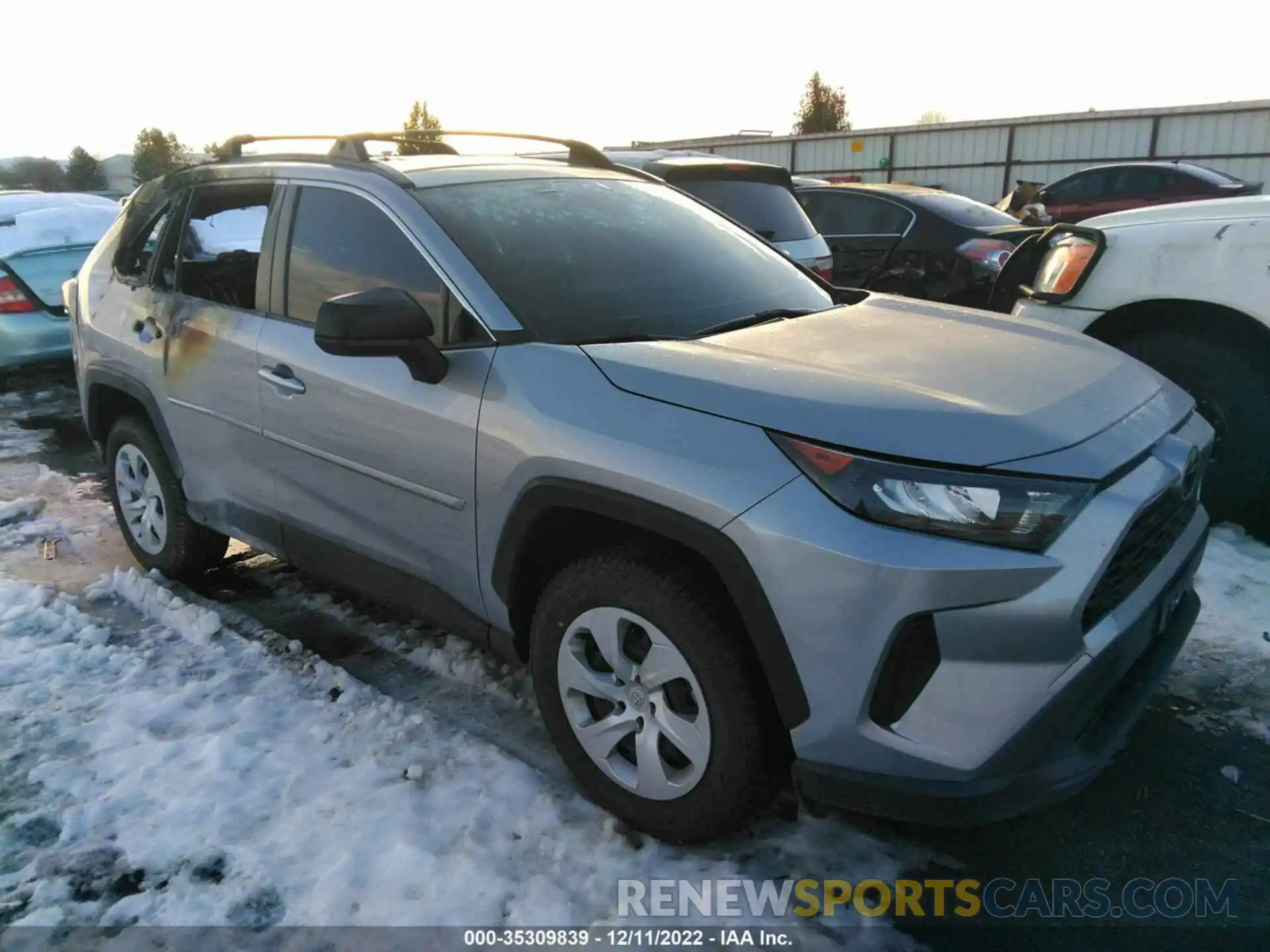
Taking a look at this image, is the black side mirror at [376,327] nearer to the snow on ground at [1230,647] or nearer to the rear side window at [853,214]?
the snow on ground at [1230,647]

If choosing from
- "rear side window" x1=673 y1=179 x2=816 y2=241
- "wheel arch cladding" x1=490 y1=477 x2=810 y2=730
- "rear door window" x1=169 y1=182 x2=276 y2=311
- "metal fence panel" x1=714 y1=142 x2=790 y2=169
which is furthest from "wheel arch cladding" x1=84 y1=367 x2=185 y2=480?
"metal fence panel" x1=714 y1=142 x2=790 y2=169

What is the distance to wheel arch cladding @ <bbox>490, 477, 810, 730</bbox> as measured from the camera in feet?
6.88

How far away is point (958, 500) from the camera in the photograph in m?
1.99

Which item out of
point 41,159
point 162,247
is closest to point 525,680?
point 162,247

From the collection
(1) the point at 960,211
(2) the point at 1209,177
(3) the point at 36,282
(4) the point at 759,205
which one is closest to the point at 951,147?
(2) the point at 1209,177

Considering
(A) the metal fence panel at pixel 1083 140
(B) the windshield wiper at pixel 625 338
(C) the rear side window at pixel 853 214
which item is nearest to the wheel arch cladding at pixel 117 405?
(B) the windshield wiper at pixel 625 338

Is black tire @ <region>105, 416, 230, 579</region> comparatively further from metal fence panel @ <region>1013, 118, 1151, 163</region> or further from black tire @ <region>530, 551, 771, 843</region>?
metal fence panel @ <region>1013, 118, 1151, 163</region>

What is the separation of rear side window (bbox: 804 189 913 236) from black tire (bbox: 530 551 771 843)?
21.2ft

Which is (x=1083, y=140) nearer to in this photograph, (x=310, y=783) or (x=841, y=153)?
(x=841, y=153)

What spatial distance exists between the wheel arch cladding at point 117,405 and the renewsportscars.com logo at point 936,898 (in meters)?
2.66

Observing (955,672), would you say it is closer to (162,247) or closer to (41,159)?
(162,247)

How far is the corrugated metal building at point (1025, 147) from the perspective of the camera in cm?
2041

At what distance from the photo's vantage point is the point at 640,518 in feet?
7.40

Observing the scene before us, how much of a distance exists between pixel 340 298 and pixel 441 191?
656 mm
